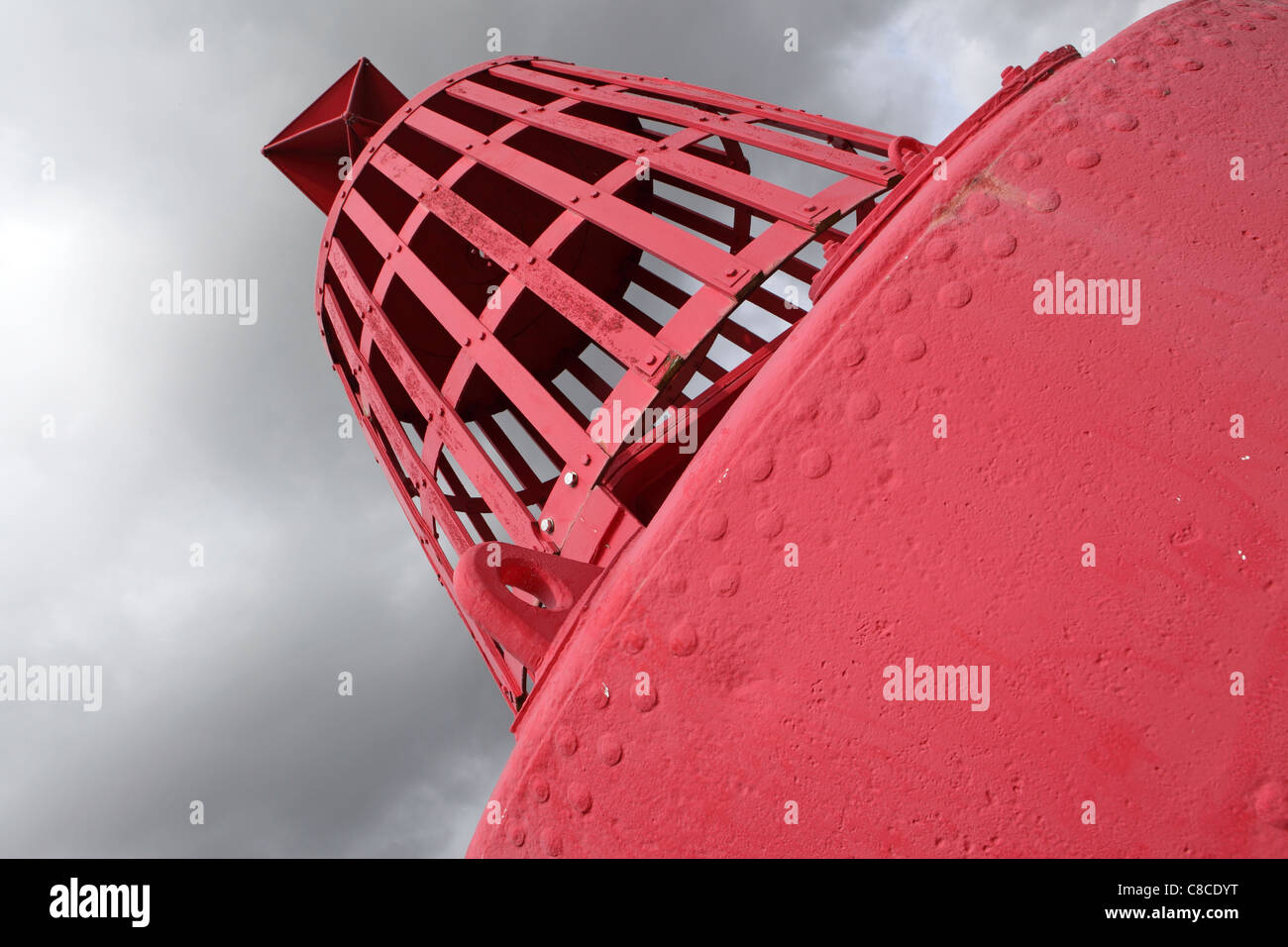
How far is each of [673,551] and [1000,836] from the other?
3.23ft

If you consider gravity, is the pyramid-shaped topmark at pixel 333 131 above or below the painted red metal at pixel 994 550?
above

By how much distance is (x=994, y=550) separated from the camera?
1.92 meters

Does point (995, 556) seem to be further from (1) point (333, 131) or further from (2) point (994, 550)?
(1) point (333, 131)

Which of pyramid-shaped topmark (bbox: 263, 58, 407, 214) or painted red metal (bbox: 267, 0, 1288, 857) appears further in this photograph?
pyramid-shaped topmark (bbox: 263, 58, 407, 214)

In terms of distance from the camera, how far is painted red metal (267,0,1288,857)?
5.72 feet

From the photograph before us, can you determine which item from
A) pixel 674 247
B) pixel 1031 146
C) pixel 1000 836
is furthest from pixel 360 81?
pixel 1000 836

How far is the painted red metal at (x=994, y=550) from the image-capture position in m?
1.74

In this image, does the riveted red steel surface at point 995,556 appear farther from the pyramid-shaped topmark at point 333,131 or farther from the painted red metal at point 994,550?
the pyramid-shaped topmark at point 333,131

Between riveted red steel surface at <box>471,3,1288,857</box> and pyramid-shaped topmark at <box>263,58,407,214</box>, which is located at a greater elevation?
pyramid-shaped topmark at <box>263,58,407,214</box>

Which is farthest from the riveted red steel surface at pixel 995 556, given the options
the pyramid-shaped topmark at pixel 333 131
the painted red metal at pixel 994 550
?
the pyramid-shaped topmark at pixel 333 131

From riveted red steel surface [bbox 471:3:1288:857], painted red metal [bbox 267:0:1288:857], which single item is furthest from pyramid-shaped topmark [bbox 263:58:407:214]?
riveted red steel surface [bbox 471:3:1288:857]

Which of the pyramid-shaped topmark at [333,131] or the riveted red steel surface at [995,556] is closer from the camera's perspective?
the riveted red steel surface at [995,556]

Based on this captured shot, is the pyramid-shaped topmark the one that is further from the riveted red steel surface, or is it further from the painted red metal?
the riveted red steel surface

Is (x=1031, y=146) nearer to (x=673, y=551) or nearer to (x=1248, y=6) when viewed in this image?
(x=1248, y=6)
